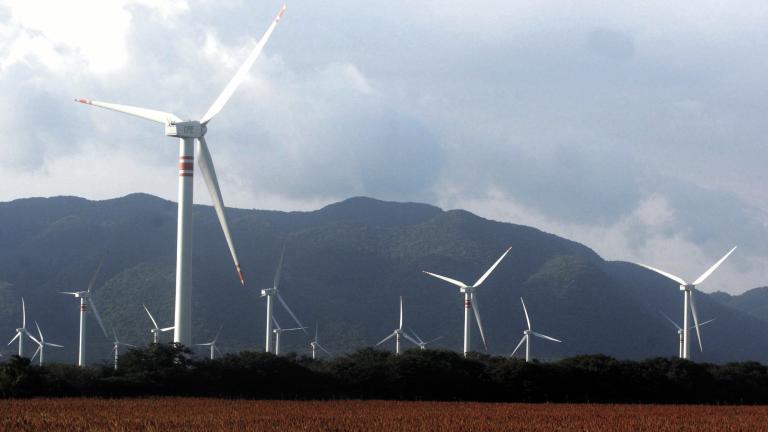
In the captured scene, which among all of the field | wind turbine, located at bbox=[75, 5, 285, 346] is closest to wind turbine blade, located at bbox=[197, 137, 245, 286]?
wind turbine, located at bbox=[75, 5, 285, 346]

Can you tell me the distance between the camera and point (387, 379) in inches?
4289

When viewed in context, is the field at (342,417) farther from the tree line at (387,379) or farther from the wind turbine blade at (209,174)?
the wind turbine blade at (209,174)

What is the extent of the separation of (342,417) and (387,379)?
124ft

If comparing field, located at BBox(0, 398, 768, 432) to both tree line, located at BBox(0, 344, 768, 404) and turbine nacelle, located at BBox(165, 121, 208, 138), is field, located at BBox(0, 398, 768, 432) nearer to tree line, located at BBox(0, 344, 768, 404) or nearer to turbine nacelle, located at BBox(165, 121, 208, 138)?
tree line, located at BBox(0, 344, 768, 404)

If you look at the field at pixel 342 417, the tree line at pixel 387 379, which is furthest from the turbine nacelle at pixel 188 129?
the field at pixel 342 417

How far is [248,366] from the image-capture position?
10681 centimetres

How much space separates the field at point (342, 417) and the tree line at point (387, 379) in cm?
975

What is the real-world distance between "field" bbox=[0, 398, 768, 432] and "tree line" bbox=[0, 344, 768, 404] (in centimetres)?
975

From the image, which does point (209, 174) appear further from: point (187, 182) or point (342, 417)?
point (342, 417)

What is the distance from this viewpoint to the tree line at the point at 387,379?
96.1 meters

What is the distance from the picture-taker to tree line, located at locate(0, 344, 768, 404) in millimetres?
96125

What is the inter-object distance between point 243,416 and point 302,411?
6.53 meters

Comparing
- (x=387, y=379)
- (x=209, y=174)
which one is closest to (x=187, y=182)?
(x=209, y=174)

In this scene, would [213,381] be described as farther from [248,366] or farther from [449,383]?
[449,383]
